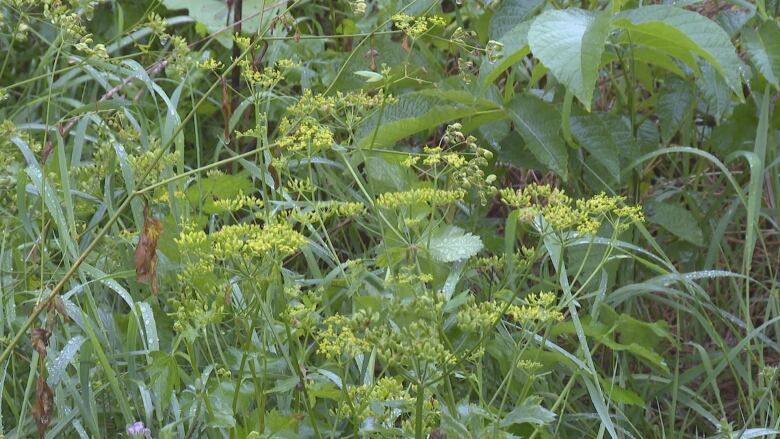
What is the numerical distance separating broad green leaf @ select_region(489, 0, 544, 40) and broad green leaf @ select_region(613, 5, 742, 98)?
1.24ft

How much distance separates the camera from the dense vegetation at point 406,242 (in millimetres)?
1718

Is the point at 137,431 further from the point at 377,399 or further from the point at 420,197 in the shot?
the point at 420,197

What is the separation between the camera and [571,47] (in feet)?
6.71

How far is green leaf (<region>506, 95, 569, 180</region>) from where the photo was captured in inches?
96.3

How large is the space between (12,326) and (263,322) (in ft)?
1.89

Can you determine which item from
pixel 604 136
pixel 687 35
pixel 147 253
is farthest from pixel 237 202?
pixel 604 136

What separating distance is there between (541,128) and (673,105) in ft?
1.09

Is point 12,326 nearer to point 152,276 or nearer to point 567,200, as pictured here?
point 152,276

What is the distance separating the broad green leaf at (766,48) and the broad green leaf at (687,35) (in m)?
0.26

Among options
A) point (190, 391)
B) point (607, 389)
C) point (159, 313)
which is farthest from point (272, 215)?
point (607, 389)

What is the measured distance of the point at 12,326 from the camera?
85.2 inches

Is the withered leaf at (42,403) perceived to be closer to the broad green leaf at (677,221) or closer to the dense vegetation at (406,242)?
the dense vegetation at (406,242)

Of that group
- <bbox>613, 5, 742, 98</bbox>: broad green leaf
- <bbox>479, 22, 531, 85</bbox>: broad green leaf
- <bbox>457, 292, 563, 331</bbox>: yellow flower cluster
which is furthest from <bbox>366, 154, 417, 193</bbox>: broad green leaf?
<bbox>457, 292, 563, 331</bbox>: yellow flower cluster

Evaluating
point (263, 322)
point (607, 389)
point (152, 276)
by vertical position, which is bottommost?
point (607, 389)
